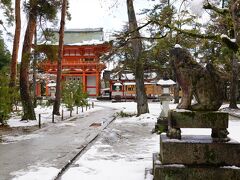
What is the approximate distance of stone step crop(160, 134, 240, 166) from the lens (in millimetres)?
6043

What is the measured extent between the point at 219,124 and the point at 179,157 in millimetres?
901

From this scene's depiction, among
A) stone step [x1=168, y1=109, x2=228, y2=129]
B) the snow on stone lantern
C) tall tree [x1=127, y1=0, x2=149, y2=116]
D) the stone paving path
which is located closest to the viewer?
stone step [x1=168, y1=109, x2=228, y2=129]

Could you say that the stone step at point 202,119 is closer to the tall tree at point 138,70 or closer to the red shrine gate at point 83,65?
the tall tree at point 138,70

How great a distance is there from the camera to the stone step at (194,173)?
5.96 m

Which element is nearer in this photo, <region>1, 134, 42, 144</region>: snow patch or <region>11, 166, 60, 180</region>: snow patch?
<region>11, 166, 60, 180</region>: snow patch

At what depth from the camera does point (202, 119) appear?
6164 millimetres

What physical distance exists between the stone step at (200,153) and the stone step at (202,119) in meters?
0.29

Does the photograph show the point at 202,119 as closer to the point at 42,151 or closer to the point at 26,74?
the point at 42,151

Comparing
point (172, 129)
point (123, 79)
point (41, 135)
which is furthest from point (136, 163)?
point (123, 79)

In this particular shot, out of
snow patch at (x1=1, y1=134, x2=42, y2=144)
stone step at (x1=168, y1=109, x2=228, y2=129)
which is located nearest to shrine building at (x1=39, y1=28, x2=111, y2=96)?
snow patch at (x1=1, y1=134, x2=42, y2=144)

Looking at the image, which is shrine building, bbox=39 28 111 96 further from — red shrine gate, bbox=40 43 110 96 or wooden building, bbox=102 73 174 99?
wooden building, bbox=102 73 174 99

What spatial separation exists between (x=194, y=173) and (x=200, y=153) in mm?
349

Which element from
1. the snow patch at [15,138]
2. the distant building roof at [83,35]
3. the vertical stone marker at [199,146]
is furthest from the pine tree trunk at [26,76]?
the distant building roof at [83,35]

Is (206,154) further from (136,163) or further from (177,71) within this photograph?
(136,163)
